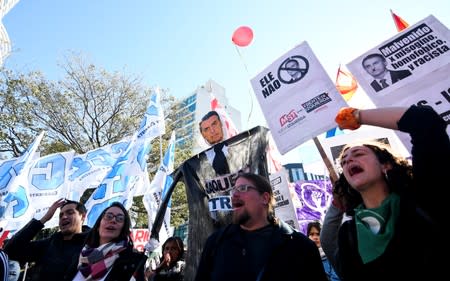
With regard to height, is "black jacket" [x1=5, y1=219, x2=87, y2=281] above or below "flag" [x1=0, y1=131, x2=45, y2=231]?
below

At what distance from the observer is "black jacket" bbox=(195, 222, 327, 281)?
70.1 inches

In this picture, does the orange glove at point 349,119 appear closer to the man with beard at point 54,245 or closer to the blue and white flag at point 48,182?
the man with beard at point 54,245

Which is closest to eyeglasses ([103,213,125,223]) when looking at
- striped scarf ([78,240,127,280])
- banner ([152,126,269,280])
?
striped scarf ([78,240,127,280])

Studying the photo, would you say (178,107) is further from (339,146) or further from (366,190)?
(366,190)

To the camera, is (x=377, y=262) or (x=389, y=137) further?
(x=389, y=137)

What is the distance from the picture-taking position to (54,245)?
2.97 meters

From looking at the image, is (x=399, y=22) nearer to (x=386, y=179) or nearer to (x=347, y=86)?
(x=347, y=86)

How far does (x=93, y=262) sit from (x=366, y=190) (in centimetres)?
217

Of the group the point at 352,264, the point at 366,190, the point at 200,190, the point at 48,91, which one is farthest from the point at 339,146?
the point at 48,91

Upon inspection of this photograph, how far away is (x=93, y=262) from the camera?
253 cm

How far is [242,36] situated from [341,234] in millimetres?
3295

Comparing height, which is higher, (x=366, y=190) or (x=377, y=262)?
(x=366, y=190)

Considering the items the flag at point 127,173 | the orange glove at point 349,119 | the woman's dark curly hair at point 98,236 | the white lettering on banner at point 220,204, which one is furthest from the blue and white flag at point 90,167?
the orange glove at point 349,119

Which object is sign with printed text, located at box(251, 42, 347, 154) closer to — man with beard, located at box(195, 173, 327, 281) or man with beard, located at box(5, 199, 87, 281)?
man with beard, located at box(195, 173, 327, 281)
